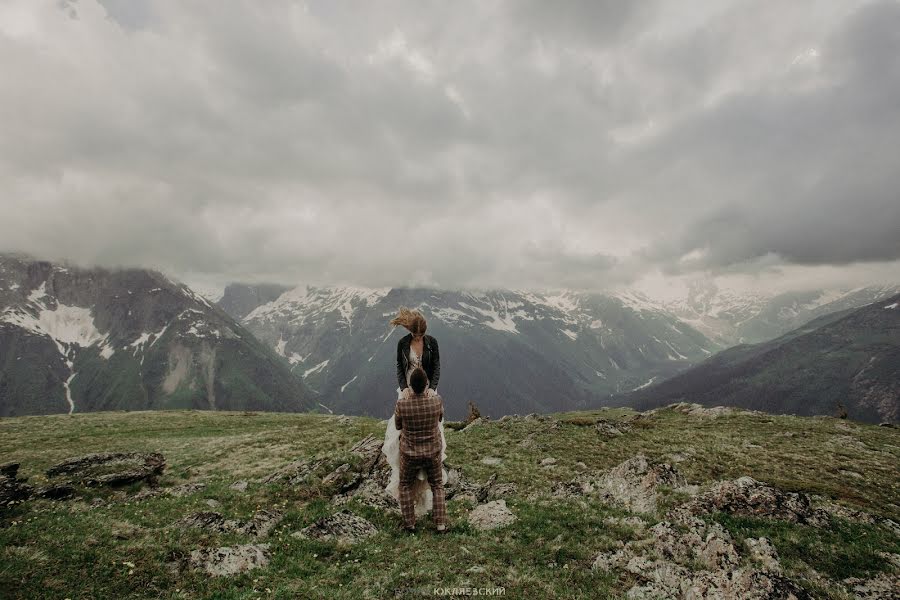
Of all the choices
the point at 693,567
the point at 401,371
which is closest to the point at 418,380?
the point at 401,371

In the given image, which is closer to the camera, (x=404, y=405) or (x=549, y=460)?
(x=404, y=405)

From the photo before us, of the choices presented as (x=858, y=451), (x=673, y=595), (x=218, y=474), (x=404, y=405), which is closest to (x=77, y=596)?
(x=404, y=405)

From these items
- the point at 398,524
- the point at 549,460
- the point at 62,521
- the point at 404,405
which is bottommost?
the point at 549,460

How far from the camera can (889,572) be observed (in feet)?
33.7

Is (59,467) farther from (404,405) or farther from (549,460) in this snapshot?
(549,460)

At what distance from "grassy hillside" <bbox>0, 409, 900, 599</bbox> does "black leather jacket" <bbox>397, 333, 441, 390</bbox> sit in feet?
16.7

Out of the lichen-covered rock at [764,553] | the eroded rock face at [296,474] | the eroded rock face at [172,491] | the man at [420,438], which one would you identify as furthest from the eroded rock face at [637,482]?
Answer: the eroded rock face at [172,491]

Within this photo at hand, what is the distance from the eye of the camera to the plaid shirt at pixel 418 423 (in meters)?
12.5

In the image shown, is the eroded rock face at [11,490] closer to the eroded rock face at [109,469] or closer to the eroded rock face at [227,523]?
the eroded rock face at [109,469]

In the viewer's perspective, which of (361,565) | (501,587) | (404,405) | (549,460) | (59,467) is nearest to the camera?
(501,587)

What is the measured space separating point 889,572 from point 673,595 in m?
6.04

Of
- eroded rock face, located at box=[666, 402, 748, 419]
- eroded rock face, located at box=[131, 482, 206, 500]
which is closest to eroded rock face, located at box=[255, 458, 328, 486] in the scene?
eroded rock face, located at box=[131, 482, 206, 500]

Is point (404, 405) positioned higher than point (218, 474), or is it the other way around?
point (404, 405)

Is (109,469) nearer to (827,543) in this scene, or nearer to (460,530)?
(460,530)
